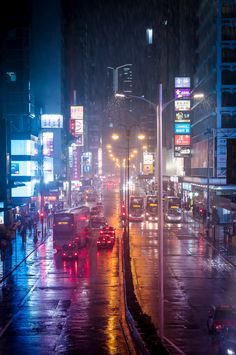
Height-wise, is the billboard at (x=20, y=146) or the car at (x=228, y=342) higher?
the billboard at (x=20, y=146)

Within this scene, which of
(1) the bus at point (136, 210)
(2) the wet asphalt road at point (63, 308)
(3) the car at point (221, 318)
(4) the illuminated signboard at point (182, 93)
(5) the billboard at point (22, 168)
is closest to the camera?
(2) the wet asphalt road at point (63, 308)

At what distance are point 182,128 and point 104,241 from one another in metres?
39.4

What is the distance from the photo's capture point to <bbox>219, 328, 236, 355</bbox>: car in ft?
59.8

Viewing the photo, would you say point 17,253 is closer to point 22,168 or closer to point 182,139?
point 22,168

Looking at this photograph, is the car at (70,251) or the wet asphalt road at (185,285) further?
the car at (70,251)

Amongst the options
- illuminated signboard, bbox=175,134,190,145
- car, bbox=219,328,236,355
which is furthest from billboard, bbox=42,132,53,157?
car, bbox=219,328,236,355

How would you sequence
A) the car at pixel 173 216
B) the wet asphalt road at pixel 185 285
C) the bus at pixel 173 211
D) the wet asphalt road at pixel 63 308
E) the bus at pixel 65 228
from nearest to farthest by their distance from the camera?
the wet asphalt road at pixel 63 308 → the wet asphalt road at pixel 185 285 → the bus at pixel 65 228 → the car at pixel 173 216 → the bus at pixel 173 211

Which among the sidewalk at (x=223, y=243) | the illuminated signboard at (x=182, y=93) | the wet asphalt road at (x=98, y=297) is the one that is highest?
the illuminated signboard at (x=182, y=93)

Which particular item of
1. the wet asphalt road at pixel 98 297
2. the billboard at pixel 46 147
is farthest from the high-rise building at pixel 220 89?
the wet asphalt road at pixel 98 297

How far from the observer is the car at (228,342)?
18241 mm

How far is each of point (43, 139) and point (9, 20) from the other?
1894cm

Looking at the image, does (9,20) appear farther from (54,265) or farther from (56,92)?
(54,265)

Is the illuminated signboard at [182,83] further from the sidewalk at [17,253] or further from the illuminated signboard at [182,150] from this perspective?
the sidewalk at [17,253]

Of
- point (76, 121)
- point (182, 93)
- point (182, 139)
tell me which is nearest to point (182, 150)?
point (182, 139)
